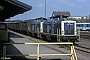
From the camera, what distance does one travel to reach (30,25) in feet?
157

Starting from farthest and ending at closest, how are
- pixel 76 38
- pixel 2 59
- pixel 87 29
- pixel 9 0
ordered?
pixel 87 29 < pixel 76 38 < pixel 2 59 < pixel 9 0

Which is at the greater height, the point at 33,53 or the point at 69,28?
the point at 69,28

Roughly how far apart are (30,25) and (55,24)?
59.9 ft

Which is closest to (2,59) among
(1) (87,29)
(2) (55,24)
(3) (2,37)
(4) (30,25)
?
(3) (2,37)

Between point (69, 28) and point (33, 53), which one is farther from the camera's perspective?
point (69, 28)

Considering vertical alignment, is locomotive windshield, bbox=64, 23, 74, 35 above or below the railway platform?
above

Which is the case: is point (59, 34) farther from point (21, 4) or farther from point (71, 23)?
point (21, 4)

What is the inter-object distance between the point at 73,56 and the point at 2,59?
3.25 m

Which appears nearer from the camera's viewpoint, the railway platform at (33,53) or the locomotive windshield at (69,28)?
the railway platform at (33,53)

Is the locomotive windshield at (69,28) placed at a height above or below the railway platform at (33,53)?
above

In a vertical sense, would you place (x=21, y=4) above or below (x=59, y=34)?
above

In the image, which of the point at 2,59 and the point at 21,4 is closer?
the point at 21,4

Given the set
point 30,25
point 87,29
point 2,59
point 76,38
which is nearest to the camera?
point 2,59

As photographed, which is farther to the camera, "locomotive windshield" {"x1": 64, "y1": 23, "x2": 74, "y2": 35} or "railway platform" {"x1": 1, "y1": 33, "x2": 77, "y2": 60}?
"locomotive windshield" {"x1": 64, "y1": 23, "x2": 74, "y2": 35}
